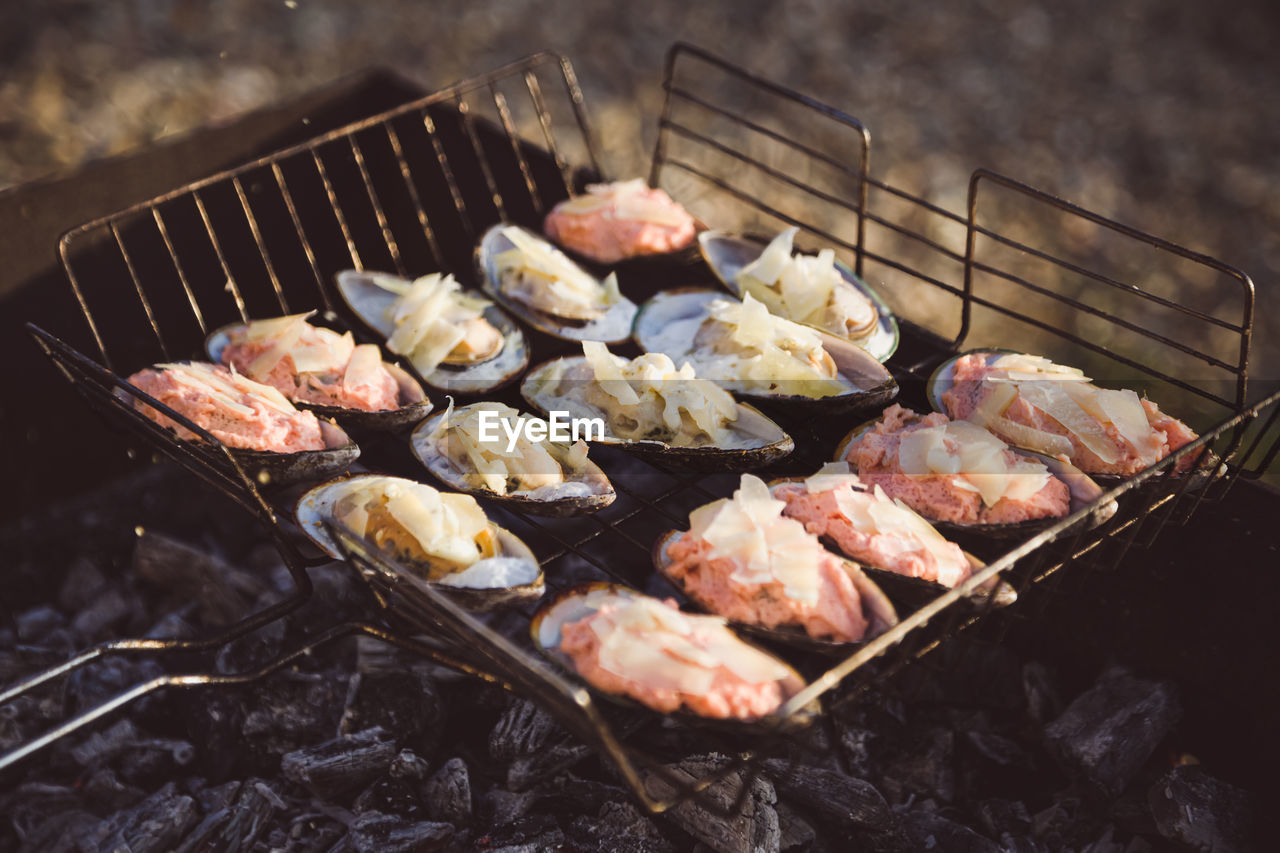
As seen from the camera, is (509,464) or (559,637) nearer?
(559,637)

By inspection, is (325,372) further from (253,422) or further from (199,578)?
(199,578)

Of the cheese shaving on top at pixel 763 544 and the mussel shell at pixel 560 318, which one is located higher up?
the mussel shell at pixel 560 318

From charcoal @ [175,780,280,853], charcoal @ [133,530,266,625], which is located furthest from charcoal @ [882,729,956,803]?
charcoal @ [133,530,266,625]

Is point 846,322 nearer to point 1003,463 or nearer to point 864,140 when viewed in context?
point 864,140

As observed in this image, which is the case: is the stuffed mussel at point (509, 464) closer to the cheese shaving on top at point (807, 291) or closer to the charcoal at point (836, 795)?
the charcoal at point (836, 795)

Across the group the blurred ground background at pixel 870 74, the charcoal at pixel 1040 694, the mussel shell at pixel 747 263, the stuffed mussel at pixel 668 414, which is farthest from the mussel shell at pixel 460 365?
the blurred ground background at pixel 870 74

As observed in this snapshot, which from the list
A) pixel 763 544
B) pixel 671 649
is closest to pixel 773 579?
pixel 763 544

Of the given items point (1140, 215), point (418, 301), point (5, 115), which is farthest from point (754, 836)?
point (5, 115)
